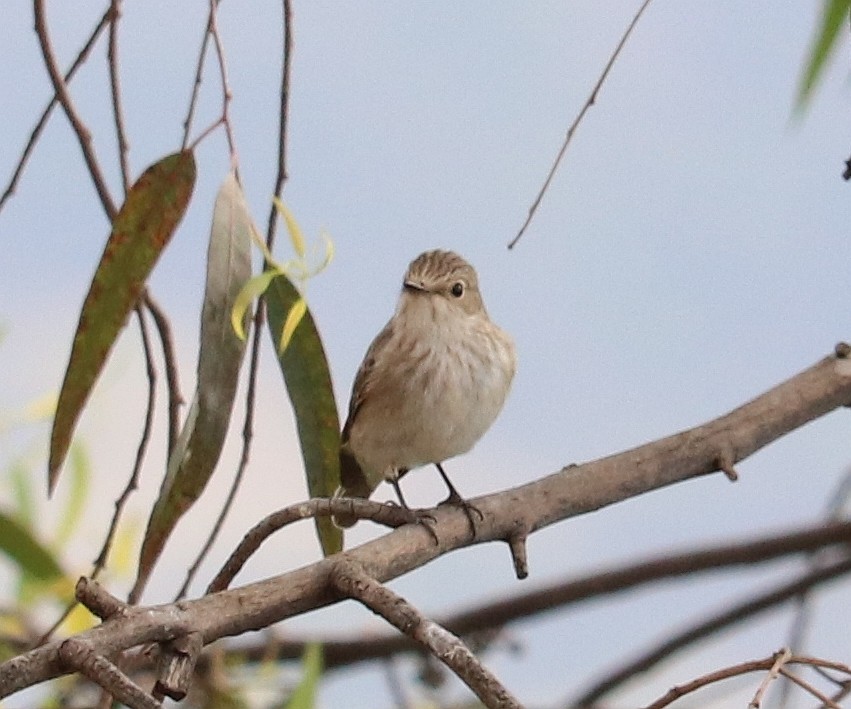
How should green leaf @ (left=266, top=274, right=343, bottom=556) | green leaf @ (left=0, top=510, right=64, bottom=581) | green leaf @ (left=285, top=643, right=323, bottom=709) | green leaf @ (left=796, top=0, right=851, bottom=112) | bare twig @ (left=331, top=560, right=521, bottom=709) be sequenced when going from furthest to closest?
green leaf @ (left=0, top=510, right=64, bottom=581) < green leaf @ (left=266, top=274, right=343, bottom=556) < green leaf @ (left=285, top=643, right=323, bottom=709) < bare twig @ (left=331, top=560, right=521, bottom=709) < green leaf @ (left=796, top=0, right=851, bottom=112)

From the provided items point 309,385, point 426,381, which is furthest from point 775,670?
point 426,381

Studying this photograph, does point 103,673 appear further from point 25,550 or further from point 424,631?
point 25,550

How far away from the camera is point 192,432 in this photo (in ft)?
4.76

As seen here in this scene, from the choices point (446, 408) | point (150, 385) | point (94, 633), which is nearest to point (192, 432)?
point (150, 385)

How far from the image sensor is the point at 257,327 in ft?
5.41

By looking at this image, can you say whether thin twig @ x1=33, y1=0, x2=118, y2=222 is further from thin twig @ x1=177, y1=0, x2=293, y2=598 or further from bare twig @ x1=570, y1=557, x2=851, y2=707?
bare twig @ x1=570, y1=557, x2=851, y2=707

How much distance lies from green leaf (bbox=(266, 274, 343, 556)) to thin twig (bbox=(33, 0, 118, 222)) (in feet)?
0.63

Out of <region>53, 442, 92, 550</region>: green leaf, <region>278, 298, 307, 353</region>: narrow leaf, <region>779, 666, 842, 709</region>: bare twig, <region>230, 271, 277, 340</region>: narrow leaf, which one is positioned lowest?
<region>779, 666, 842, 709</region>: bare twig

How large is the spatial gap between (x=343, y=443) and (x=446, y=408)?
0.69ft

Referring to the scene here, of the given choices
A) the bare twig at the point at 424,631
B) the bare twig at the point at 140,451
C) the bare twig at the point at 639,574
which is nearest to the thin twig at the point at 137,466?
the bare twig at the point at 140,451

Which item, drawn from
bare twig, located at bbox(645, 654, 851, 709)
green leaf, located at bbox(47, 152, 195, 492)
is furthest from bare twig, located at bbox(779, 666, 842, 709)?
green leaf, located at bbox(47, 152, 195, 492)

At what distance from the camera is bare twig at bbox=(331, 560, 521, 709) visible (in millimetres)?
1057

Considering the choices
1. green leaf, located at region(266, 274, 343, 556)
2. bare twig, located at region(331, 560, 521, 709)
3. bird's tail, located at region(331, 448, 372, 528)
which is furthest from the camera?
bird's tail, located at region(331, 448, 372, 528)

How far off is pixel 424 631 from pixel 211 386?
42 centimetres
